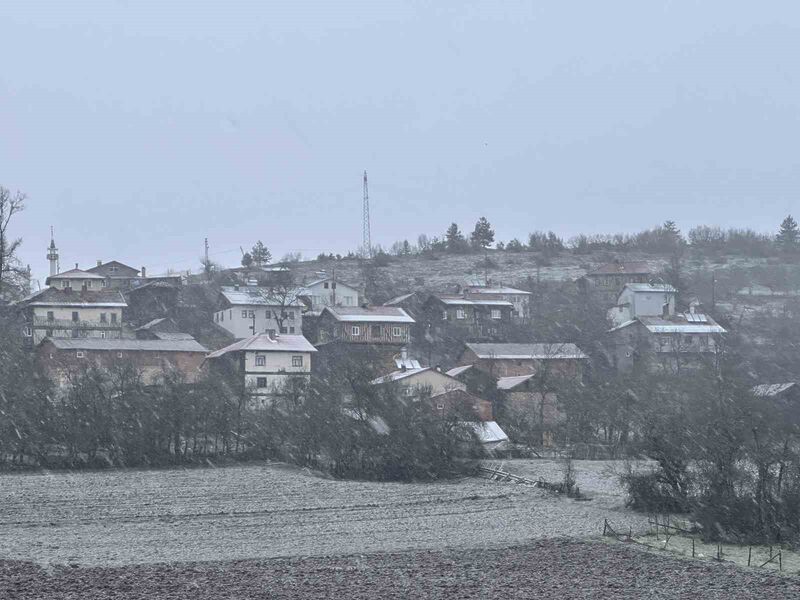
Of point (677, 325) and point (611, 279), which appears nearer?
point (677, 325)

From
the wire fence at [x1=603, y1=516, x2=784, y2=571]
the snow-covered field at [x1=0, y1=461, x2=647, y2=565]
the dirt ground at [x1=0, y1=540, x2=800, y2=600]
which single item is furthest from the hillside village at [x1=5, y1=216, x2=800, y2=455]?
the dirt ground at [x1=0, y1=540, x2=800, y2=600]

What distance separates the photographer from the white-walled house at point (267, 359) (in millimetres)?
67312

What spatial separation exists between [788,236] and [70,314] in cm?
8475

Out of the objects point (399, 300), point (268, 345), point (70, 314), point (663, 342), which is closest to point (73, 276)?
point (70, 314)

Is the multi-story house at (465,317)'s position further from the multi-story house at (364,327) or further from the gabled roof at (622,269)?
the gabled roof at (622,269)

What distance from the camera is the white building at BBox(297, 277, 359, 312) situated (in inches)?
3430

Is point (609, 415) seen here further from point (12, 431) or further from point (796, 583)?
point (796, 583)

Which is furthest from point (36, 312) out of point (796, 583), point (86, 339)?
point (796, 583)

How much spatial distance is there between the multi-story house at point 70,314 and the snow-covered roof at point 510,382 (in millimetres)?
24287

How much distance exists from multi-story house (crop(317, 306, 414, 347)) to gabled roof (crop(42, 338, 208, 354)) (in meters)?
9.39

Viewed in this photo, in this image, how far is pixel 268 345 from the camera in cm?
6850

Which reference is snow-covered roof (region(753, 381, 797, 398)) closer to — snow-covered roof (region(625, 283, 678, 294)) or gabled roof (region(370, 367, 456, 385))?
gabled roof (region(370, 367, 456, 385))

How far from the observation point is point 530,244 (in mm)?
124000

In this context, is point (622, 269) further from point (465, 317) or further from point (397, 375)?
point (397, 375)
